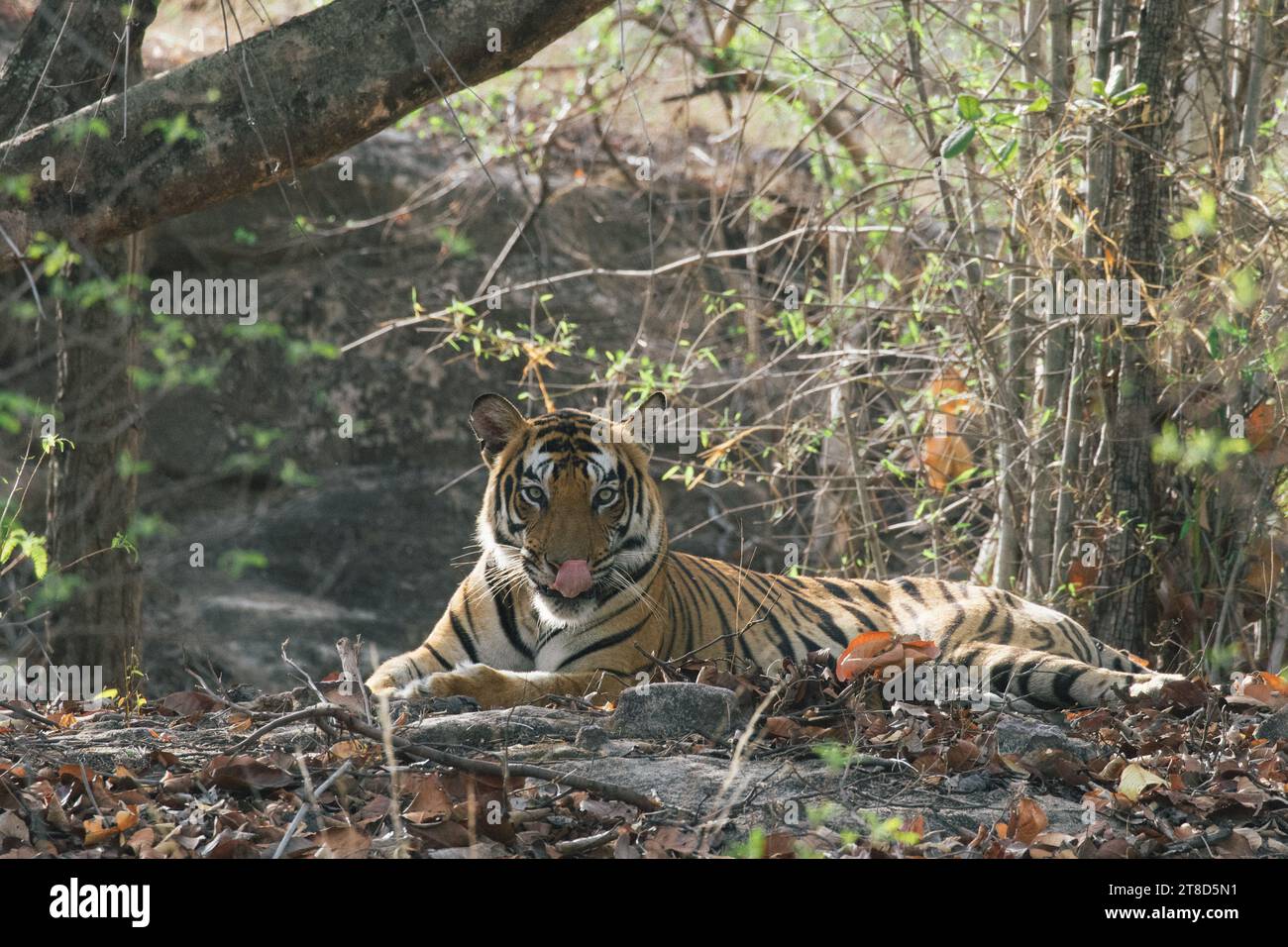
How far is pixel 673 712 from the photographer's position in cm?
383

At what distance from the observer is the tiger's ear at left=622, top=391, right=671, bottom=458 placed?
545cm

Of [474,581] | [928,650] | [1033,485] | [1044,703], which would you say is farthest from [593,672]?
[1033,485]

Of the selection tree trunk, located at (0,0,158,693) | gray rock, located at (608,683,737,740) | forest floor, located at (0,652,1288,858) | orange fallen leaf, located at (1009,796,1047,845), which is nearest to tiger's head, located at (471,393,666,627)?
forest floor, located at (0,652,1288,858)

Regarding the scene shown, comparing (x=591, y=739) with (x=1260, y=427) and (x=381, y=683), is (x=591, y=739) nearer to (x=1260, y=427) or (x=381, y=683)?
(x=381, y=683)

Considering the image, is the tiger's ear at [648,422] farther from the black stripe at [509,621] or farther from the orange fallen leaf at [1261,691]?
the orange fallen leaf at [1261,691]

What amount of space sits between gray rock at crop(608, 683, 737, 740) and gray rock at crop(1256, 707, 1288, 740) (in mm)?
1700

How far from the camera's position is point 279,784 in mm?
3279

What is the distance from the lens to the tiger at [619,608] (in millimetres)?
4945

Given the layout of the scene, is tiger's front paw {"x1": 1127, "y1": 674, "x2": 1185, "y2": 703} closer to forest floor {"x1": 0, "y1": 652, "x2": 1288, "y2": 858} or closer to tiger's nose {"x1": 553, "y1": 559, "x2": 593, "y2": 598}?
forest floor {"x1": 0, "y1": 652, "x2": 1288, "y2": 858}

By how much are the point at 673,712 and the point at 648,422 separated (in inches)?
78.5

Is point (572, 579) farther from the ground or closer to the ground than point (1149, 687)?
farther from the ground

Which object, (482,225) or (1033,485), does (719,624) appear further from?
(482,225)

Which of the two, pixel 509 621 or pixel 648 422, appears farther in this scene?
pixel 648 422

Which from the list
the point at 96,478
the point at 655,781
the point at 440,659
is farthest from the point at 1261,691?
the point at 96,478
